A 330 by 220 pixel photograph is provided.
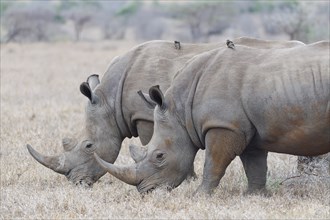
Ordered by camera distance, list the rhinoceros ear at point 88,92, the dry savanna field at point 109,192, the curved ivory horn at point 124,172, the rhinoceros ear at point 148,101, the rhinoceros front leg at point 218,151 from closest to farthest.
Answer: the dry savanna field at point 109,192, the rhinoceros front leg at point 218,151, the curved ivory horn at point 124,172, the rhinoceros ear at point 148,101, the rhinoceros ear at point 88,92

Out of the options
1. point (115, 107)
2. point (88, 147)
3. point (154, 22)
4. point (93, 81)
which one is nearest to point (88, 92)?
point (115, 107)

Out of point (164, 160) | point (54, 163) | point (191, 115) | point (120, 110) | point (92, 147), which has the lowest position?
point (54, 163)

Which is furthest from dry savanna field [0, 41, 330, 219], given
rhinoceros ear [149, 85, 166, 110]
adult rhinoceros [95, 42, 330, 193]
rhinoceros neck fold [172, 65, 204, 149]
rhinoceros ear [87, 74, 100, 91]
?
rhinoceros ear [87, 74, 100, 91]

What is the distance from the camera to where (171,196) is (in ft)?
25.4

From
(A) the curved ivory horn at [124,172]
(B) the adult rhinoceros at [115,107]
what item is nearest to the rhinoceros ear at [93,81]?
(B) the adult rhinoceros at [115,107]

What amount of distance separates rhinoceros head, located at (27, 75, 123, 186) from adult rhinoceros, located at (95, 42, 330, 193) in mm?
1214

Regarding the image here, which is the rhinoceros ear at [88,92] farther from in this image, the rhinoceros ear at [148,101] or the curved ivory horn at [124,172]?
the curved ivory horn at [124,172]

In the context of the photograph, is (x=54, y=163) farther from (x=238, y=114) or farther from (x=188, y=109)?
(x=238, y=114)

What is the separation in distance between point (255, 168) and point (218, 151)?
2.53 ft

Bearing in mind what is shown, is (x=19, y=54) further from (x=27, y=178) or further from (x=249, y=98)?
(x=249, y=98)

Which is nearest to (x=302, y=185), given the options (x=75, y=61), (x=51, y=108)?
(x=51, y=108)

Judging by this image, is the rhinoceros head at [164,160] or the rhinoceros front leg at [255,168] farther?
the rhinoceros front leg at [255,168]

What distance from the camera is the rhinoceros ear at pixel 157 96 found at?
Result: 310 inches

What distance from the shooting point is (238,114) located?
7543 millimetres
